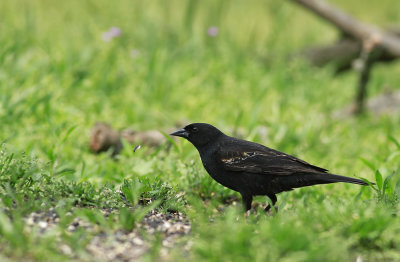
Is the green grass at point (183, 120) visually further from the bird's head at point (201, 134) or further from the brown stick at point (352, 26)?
the brown stick at point (352, 26)

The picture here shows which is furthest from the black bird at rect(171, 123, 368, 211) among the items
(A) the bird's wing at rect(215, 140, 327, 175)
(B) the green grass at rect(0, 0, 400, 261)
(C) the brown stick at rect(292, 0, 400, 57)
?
(C) the brown stick at rect(292, 0, 400, 57)

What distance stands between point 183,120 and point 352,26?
3.45 meters

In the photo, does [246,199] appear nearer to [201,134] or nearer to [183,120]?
[201,134]

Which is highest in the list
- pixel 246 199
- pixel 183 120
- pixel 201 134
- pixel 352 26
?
pixel 352 26

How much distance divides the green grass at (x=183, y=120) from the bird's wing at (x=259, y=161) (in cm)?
32

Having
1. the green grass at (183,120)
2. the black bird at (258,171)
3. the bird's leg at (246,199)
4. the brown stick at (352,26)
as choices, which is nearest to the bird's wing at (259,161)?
the black bird at (258,171)

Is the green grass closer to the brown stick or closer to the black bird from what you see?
the black bird

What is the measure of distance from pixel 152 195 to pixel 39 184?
0.81 m

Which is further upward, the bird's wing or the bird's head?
the bird's head

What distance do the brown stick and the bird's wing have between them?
4670 mm

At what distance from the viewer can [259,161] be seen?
401cm

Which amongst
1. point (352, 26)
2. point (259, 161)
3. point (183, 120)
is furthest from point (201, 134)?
point (352, 26)

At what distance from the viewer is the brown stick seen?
8023mm

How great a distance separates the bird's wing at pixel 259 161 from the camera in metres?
3.93
